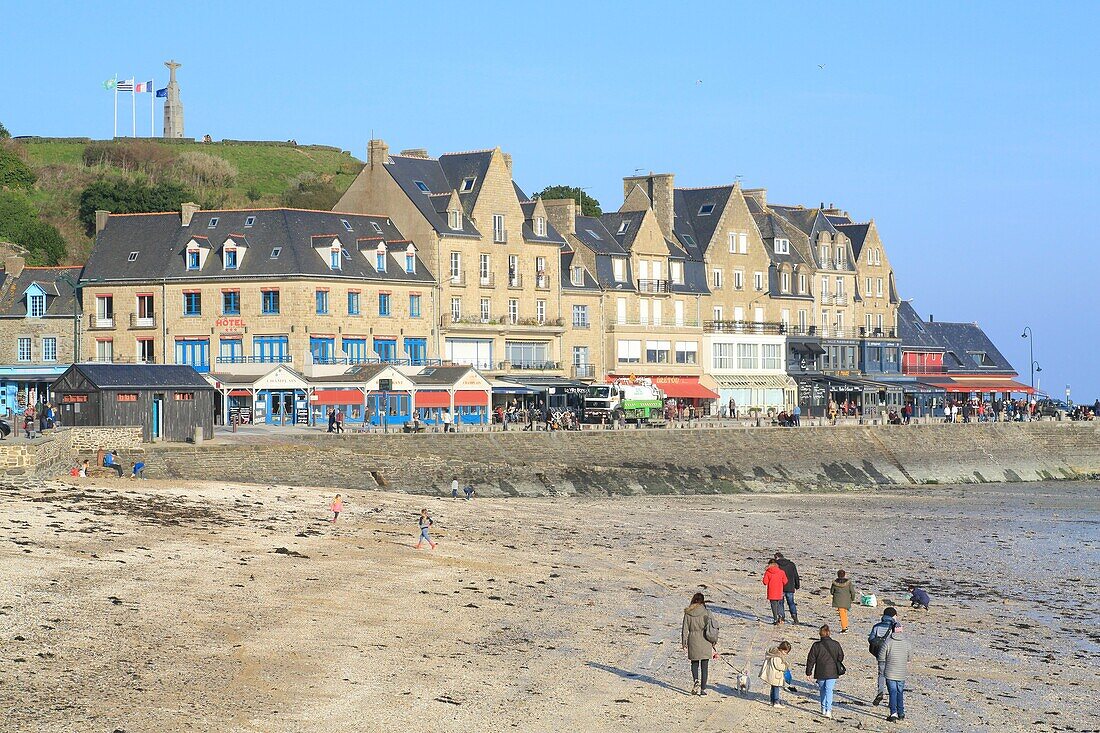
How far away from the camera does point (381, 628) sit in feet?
87.2

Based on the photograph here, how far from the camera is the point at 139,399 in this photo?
5375 cm

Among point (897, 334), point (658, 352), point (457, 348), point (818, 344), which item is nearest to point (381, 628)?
point (457, 348)

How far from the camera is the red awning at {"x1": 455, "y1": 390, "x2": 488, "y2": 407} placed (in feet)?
230

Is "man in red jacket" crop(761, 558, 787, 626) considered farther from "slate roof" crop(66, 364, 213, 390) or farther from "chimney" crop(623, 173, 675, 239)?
"chimney" crop(623, 173, 675, 239)

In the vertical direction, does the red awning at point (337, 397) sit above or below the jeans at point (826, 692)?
above

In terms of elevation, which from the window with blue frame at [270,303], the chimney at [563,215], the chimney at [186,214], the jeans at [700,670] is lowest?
the jeans at [700,670]

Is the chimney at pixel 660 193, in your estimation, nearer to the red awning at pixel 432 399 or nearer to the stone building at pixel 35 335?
the red awning at pixel 432 399

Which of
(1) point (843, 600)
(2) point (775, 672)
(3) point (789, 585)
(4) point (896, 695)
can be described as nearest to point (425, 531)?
(3) point (789, 585)

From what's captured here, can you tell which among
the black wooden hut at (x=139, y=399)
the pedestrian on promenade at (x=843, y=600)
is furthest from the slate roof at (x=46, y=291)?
the pedestrian on promenade at (x=843, y=600)

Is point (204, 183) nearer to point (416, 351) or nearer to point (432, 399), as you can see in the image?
point (416, 351)

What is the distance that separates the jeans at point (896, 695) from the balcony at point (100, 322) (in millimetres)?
57825

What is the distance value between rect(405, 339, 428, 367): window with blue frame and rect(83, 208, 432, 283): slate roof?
9.86 ft

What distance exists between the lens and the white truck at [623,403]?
73938 millimetres

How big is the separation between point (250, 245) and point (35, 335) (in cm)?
1141
